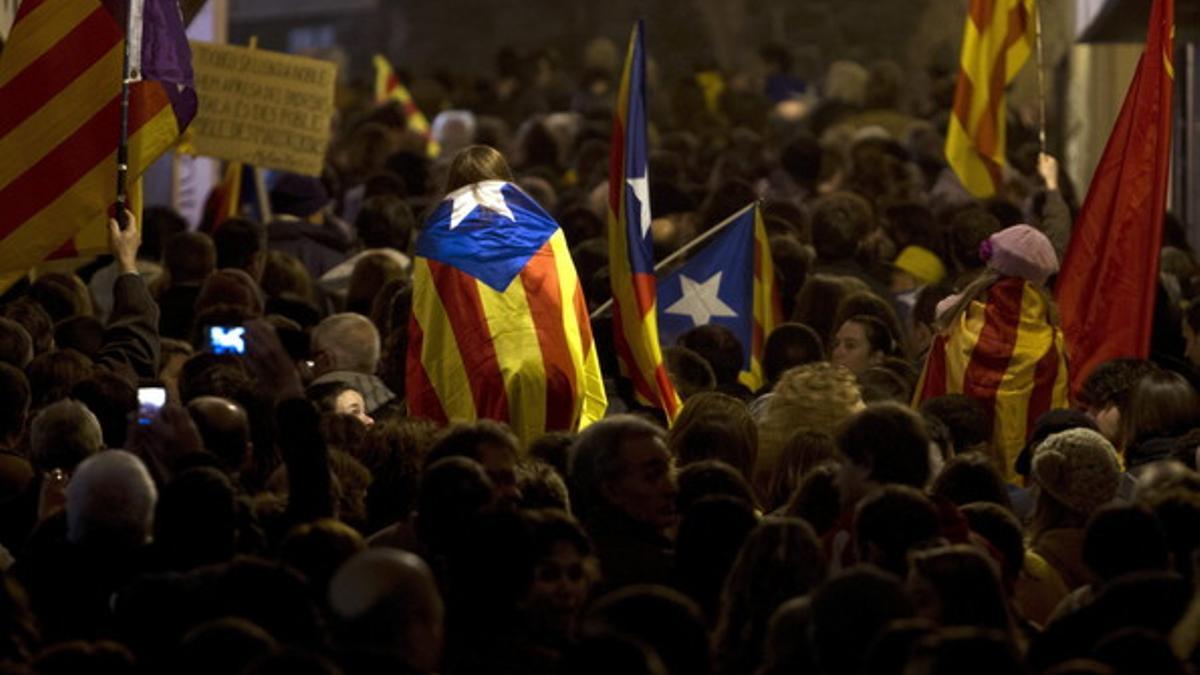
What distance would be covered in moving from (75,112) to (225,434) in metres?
2.71

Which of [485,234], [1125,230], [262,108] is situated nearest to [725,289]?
[1125,230]

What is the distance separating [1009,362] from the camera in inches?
441

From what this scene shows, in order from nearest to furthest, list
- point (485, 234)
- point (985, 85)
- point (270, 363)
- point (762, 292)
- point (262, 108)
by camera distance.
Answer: point (270, 363), point (485, 234), point (762, 292), point (985, 85), point (262, 108)

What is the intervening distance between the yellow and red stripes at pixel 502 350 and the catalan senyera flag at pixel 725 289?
2.17 m

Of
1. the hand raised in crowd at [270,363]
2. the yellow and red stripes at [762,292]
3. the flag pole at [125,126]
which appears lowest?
the yellow and red stripes at [762,292]

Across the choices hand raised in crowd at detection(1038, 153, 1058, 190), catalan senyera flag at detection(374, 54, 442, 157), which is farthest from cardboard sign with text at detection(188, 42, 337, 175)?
catalan senyera flag at detection(374, 54, 442, 157)

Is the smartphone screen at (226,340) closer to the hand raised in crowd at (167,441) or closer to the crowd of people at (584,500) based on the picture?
the crowd of people at (584,500)

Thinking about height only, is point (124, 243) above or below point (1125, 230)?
above

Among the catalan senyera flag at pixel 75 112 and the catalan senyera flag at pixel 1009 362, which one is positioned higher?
the catalan senyera flag at pixel 75 112

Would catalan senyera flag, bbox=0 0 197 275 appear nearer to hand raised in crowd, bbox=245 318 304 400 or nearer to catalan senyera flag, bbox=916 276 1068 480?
hand raised in crowd, bbox=245 318 304 400

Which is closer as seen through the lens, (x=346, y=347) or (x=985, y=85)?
(x=346, y=347)

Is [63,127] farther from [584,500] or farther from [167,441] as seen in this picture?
[584,500]

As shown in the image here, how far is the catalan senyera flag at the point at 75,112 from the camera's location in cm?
1102

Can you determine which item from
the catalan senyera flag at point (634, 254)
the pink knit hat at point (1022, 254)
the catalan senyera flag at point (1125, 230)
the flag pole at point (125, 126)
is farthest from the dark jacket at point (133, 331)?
the catalan senyera flag at point (1125, 230)
